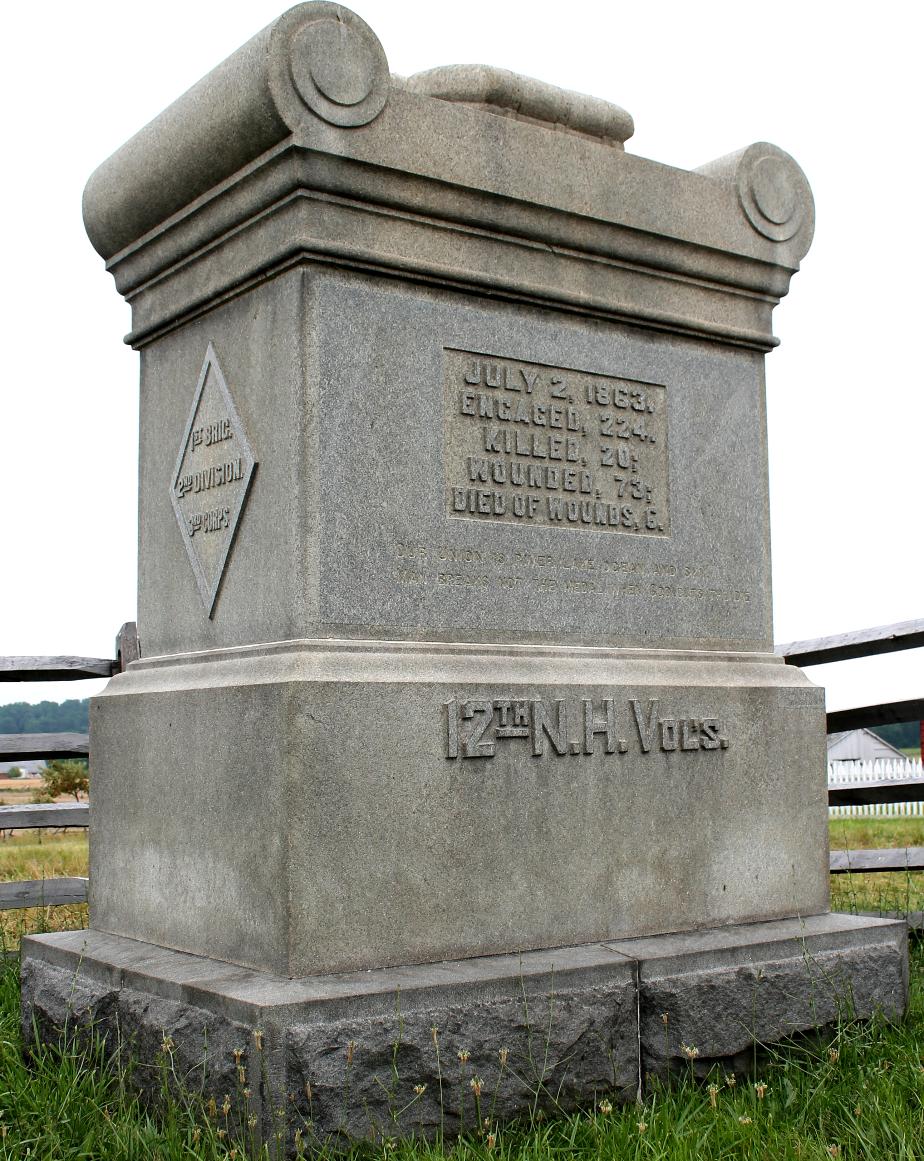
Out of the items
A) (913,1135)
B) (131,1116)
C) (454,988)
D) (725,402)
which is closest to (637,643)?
(725,402)

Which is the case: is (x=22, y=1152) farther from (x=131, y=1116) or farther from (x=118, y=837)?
(x=118, y=837)

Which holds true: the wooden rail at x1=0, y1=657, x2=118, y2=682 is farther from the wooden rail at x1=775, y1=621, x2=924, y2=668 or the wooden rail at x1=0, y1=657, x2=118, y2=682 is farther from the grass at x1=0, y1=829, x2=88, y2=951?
the wooden rail at x1=775, y1=621, x2=924, y2=668

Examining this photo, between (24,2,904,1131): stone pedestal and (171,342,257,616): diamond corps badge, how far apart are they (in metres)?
0.02

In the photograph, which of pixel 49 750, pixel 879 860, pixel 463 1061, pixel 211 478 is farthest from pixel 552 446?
pixel 879 860

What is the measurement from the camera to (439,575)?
13.2 ft

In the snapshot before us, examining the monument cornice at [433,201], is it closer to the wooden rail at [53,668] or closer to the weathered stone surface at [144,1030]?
the weathered stone surface at [144,1030]

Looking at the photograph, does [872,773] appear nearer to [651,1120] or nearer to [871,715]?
[871,715]

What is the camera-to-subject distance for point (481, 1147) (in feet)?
11.0

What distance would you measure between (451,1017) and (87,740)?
3.62 m

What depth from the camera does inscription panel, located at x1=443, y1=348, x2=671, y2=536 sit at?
415cm

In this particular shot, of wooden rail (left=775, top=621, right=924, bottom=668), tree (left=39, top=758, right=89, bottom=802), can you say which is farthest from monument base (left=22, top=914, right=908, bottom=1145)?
tree (left=39, top=758, right=89, bottom=802)

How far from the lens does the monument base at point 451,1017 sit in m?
3.28

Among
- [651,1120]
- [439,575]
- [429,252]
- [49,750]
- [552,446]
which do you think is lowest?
[651,1120]

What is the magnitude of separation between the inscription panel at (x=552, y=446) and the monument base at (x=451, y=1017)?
135 cm
